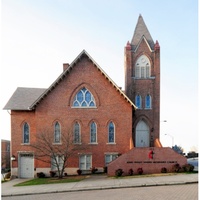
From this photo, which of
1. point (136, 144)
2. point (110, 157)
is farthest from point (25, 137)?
point (136, 144)

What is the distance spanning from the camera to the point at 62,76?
29297 mm

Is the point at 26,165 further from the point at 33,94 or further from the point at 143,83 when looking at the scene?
the point at 143,83

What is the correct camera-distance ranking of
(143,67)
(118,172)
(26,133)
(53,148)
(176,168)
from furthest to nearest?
(143,67)
(26,133)
(53,148)
(176,168)
(118,172)

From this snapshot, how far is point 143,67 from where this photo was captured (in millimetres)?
33375

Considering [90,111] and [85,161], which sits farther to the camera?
[90,111]

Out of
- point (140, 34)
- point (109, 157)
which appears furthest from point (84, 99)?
point (140, 34)

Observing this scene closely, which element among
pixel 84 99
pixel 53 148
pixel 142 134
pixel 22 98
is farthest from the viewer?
pixel 22 98

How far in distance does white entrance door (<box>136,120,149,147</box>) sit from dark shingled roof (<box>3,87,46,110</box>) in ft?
46.4

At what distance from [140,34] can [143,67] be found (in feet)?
16.2

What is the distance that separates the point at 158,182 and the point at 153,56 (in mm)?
18796

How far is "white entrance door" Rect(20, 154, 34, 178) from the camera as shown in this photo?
29938 millimetres

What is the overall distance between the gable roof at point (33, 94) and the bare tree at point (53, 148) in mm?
3942

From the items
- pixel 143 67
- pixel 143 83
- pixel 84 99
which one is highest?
pixel 143 67

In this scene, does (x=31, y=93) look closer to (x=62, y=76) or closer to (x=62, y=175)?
(x=62, y=76)
